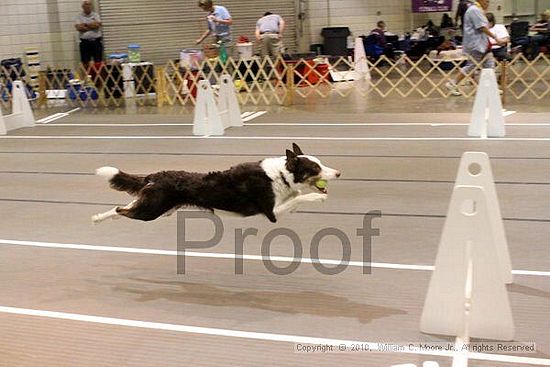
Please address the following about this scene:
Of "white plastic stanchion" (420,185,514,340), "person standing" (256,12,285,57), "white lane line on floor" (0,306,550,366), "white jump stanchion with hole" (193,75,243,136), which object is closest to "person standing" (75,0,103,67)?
"person standing" (256,12,285,57)

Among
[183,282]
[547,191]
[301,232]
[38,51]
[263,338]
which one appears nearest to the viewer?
[263,338]

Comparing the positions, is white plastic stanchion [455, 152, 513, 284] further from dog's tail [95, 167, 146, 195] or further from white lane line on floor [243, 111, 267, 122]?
white lane line on floor [243, 111, 267, 122]

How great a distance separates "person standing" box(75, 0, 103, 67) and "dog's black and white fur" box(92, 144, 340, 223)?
1203cm

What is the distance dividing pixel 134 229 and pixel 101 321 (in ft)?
5.88

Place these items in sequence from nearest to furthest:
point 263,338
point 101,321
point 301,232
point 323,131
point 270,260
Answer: point 263,338 < point 101,321 < point 270,260 < point 301,232 < point 323,131

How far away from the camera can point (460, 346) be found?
326 cm

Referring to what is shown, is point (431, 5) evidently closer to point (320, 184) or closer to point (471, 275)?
point (320, 184)

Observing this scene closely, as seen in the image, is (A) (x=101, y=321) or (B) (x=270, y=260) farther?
(B) (x=270, y=260)

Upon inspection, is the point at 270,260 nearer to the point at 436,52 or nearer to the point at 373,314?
the point at 373,314

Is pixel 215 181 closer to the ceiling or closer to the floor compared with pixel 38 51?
closer to the floor

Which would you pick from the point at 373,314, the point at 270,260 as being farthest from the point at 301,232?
the point at 373,314

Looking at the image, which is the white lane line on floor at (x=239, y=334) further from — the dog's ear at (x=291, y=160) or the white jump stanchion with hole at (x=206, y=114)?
the white jump stanchion with hole at (x=206, y=114)

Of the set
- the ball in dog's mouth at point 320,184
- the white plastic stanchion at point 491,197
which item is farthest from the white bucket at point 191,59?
the white plastic stanchion at point 491,197

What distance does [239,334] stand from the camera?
3.62 metres
